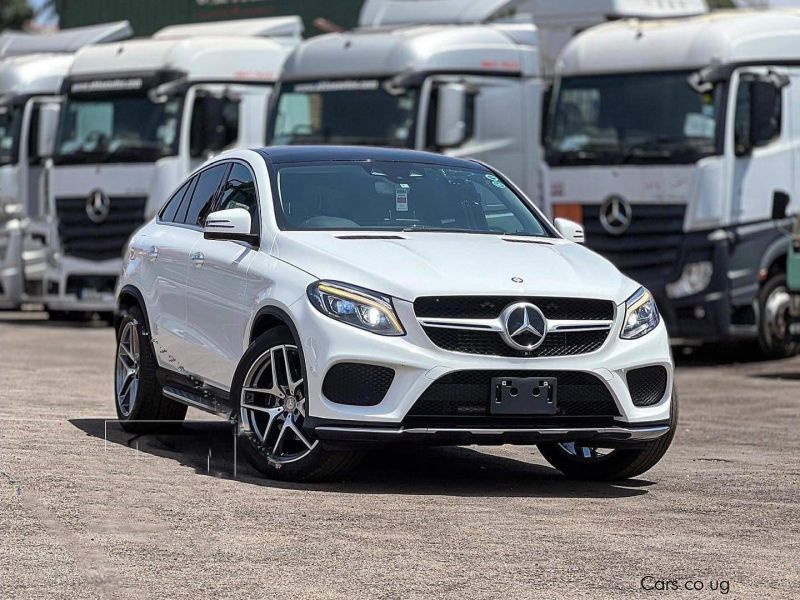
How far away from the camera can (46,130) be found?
23.1 m

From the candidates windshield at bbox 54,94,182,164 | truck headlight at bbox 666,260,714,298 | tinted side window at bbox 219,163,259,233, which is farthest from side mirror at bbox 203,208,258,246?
windshield at bbox 54,94,182,164

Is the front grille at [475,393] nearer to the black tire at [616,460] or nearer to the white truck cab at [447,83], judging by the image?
the black tire at [616,460]

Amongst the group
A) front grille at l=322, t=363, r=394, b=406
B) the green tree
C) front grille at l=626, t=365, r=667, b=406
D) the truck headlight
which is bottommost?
the green tree

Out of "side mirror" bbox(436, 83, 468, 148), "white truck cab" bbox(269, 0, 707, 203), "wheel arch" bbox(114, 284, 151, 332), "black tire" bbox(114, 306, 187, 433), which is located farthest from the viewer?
"white truck cab" bbox(269, 0, 707, 203)

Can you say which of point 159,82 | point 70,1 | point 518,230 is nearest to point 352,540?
point 518,230

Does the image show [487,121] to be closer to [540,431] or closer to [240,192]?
[240,192]

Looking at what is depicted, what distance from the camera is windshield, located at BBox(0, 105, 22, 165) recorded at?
23.3 m

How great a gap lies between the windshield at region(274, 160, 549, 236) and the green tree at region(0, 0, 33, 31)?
5652cm

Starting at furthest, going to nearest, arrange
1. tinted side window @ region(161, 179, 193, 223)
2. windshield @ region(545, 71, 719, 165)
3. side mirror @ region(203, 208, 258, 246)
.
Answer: windshield @ region(545, 71, 719, 165) → tinted side window @ region(161, 179, 193, 223) → side mirror @ region(203, 208, 258, 246)

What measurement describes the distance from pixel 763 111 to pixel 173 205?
806cm

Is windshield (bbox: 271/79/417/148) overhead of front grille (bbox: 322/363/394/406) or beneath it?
beneath

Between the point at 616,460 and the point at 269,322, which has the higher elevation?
the point at 269,322

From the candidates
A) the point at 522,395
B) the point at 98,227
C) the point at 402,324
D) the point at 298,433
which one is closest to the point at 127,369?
the point at 298,433

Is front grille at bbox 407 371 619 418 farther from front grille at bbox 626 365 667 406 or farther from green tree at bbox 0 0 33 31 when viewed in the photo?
green tree at bbox 0 0 33 31
